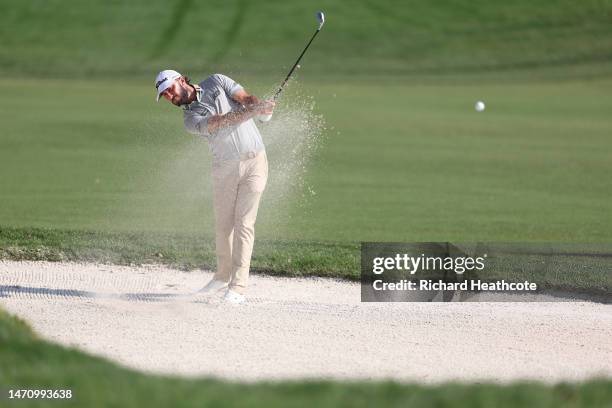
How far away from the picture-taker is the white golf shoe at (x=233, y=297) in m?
9.30

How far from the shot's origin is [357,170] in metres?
19.9

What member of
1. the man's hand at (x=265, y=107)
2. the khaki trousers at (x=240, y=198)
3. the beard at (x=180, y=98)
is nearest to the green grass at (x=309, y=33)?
the khaki trousers at (x=240, y=198)

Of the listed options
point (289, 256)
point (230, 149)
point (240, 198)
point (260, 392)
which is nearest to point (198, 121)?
point (230, 149)

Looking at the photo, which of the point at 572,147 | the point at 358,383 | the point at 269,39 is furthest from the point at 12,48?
the point at 358,383

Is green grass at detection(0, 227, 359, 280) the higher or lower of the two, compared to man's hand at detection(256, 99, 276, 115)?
lower

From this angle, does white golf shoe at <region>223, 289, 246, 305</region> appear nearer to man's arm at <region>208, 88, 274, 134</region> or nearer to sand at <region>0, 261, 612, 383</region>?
sand at <region>0, 261, 612, 383</region>

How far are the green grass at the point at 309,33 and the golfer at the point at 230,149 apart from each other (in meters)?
30.1

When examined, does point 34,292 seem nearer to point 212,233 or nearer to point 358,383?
point 212,233

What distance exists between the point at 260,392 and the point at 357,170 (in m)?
15.1

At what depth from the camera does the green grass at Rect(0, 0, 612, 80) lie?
1720 inches

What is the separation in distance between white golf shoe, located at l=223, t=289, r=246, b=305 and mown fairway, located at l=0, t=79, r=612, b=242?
4.10 m

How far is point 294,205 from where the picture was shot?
16.3 metres

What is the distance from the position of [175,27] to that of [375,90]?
16499 millimetres

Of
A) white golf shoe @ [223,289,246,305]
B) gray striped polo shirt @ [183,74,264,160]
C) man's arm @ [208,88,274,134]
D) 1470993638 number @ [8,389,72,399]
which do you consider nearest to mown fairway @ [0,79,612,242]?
white golf shoe @ [223,289,246,305]
